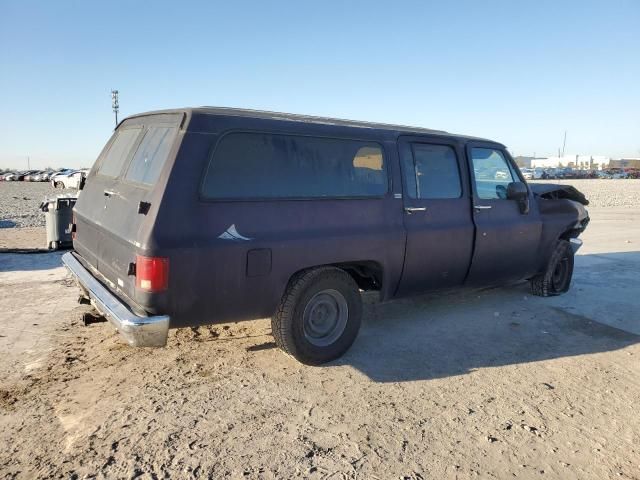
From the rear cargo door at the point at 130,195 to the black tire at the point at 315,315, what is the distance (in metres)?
1.18

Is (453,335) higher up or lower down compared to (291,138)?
lower down

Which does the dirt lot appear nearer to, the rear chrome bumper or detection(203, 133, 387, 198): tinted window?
the rear chrome bumper

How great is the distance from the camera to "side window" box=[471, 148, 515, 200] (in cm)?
542

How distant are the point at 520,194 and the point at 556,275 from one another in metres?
1.51

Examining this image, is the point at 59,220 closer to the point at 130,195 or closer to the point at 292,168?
the point at 130,195

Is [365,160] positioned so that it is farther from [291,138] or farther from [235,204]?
[235,204]

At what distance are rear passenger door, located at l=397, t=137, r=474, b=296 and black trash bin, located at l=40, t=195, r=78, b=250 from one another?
650cm

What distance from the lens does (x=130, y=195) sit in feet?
12.4

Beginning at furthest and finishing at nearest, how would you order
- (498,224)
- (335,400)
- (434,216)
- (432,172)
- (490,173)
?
(490,173) → (498,224) → (432,172) → (434,216) → (335,400)

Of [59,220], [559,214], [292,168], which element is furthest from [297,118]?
[59,220]

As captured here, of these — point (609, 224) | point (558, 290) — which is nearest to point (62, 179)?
point (609, 224)

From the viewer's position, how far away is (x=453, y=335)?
16.5 ft

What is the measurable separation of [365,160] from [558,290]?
370cm

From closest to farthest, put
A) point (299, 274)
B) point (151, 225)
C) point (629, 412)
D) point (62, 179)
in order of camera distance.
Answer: point (151, 225)
point (629, 412)
point (299, 274)
point (62, 179)
